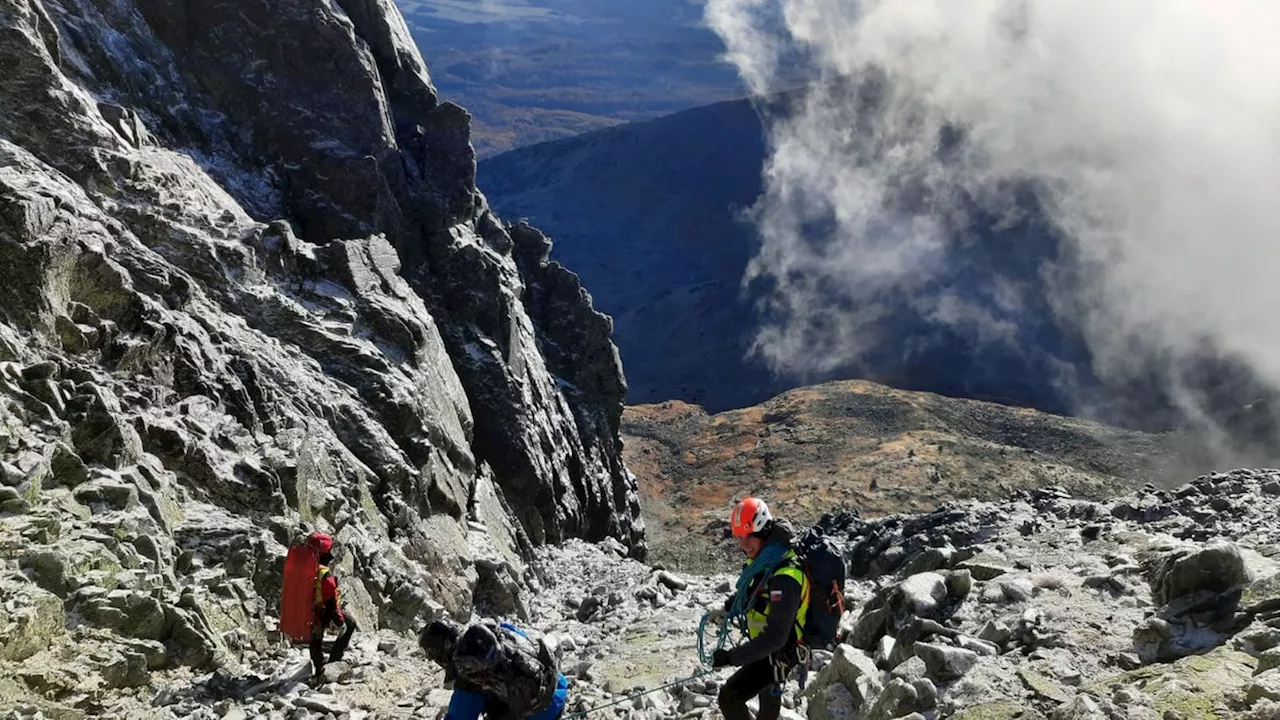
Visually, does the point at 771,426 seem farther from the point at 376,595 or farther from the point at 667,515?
the point at 376,595

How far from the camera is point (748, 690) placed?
25.9 ft

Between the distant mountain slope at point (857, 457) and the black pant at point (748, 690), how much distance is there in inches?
1695

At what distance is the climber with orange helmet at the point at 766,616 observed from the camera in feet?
23.8

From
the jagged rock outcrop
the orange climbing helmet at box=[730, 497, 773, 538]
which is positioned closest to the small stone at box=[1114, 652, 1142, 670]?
the jagged rock outcrop

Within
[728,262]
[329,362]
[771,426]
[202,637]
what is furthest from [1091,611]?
[728,262]

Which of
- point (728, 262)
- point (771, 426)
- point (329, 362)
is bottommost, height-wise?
point (329, 362)

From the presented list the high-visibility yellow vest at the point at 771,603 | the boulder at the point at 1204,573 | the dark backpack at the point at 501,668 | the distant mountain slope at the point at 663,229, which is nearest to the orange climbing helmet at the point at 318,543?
the dark backpack at the point at 501,668

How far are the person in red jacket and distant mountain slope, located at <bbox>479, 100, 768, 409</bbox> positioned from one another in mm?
84671

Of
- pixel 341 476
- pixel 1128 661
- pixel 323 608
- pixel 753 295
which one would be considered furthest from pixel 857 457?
pixel 323 608

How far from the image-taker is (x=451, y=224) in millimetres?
38281

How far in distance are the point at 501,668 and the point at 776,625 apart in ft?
8.39

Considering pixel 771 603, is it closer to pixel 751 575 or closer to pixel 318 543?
pixel 751 575

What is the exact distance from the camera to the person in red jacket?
11703mm

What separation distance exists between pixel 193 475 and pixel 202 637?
4244 millimetres
